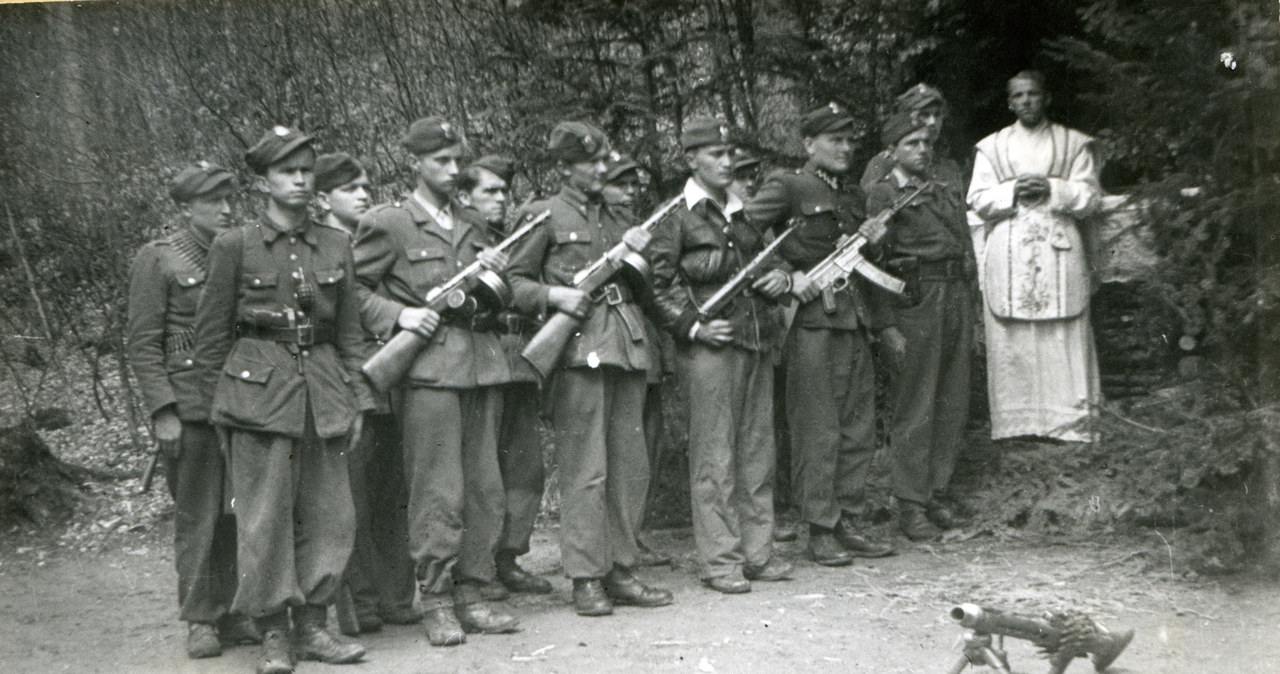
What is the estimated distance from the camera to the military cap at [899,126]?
6820mm

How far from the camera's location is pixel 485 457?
556 centimetres

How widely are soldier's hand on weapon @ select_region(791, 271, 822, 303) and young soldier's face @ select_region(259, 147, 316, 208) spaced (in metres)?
2.46

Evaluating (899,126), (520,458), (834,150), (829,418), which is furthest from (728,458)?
(899,126)

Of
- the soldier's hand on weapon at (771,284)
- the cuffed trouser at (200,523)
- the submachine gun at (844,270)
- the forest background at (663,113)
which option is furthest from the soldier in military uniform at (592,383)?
the forest background at (663,113)

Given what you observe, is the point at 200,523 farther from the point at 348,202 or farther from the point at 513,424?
the point at 348,202

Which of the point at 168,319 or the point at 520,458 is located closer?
the point at 168,319

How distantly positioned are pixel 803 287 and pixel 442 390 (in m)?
1.97

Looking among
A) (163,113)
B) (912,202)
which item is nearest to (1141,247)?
(912,202)

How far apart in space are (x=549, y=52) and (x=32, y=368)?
3.55 metres

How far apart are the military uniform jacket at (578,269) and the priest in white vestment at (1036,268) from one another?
2355 mm

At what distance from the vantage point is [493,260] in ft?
17.9

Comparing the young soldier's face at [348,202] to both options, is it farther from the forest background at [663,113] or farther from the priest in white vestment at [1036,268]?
the priest in white vestment at [1036,268]

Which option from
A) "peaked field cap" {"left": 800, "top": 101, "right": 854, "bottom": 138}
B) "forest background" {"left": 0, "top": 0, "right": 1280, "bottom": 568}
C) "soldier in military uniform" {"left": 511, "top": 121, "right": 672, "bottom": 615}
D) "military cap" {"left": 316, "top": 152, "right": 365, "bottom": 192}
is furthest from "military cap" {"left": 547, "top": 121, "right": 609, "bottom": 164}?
"forest background" {"left": 0, "top": 0, "right": 1280, "bottom": 568}

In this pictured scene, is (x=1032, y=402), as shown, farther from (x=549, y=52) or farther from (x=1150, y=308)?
(x=549, y=52)
